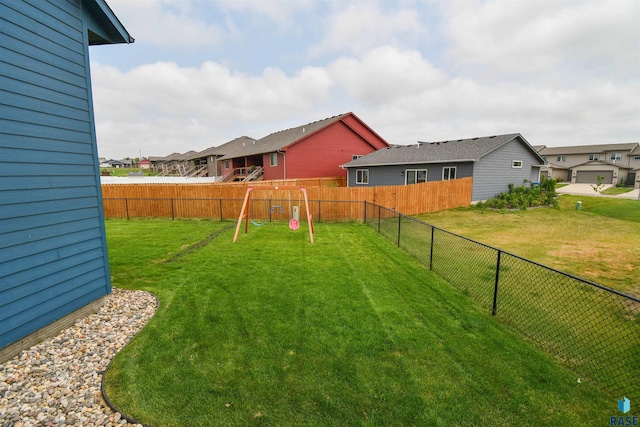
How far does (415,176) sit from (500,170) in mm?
5484

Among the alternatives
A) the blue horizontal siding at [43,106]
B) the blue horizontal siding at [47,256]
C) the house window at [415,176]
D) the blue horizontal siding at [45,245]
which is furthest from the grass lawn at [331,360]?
the house window at [415,176]

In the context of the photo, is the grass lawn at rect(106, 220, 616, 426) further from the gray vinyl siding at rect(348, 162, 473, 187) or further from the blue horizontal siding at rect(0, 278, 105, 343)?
the gray vinyl siding at rect(348, 162, 473, 187)

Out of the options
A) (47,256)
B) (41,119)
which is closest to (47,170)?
(41,119)

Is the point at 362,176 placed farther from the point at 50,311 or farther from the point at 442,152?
the point at 50,311

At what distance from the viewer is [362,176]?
83.4 ft

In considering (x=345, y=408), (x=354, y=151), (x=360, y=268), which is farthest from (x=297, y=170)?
(x=345, y=408)

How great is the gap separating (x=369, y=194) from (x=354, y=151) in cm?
1459

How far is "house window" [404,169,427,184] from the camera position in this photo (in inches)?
828

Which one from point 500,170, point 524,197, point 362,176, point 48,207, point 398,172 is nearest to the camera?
point 48,207

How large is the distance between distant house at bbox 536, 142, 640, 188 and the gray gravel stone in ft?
148

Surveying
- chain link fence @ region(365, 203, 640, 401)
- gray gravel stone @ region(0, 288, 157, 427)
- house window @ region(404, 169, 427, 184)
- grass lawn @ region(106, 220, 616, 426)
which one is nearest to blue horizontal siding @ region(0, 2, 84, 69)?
gray gravel stone @ region(0, 288, 157, 427)

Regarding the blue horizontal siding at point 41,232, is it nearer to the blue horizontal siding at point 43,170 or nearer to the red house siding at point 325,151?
the blue horizontal siding at point 43,170

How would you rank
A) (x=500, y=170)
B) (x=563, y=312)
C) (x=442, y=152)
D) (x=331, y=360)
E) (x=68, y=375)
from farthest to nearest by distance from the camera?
(x=442, y=152)
(x=500, y=170)
(x=563, y=312)
(x=331, y=360)
(x=68, y=375)

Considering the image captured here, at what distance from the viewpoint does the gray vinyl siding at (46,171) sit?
3756mm
